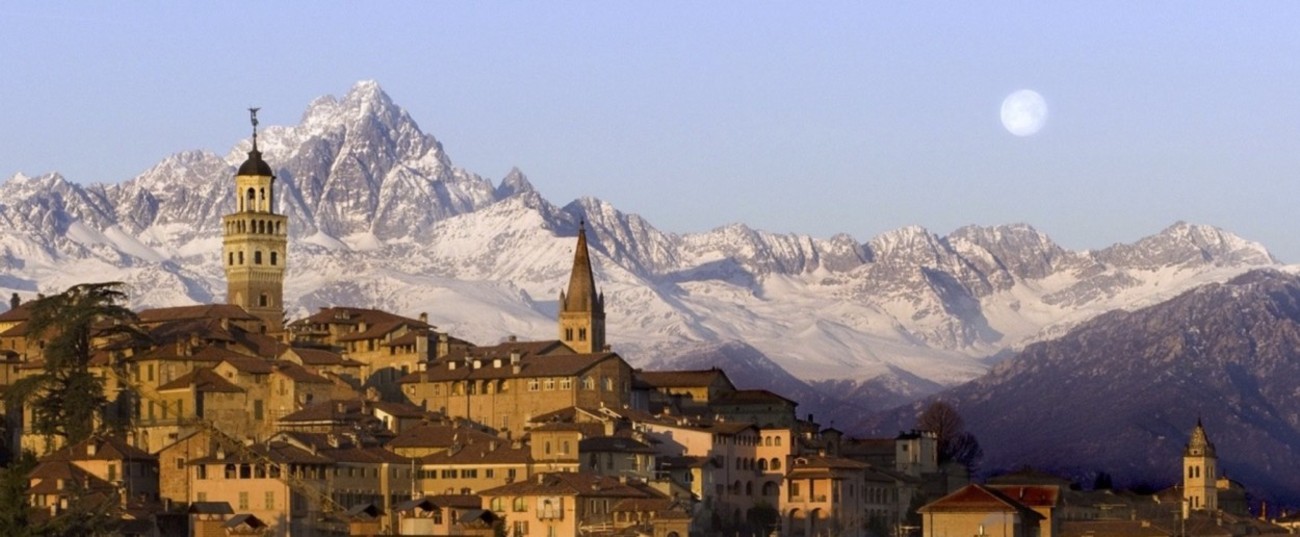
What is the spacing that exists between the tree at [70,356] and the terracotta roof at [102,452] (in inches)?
170

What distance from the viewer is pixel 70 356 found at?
446 feet

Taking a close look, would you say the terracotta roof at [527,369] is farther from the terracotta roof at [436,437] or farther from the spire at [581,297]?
the spire at [581,297]

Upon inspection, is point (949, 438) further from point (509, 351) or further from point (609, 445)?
point (609, 445)

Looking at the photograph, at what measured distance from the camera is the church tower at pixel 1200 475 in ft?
527

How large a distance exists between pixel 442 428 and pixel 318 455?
10.4 m

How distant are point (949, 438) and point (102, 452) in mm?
66496

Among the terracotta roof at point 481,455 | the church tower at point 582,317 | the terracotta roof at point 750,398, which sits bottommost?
the terracotta roof at point 481,455

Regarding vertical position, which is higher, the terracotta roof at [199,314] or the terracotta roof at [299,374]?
the terracotta roof at [199,314]

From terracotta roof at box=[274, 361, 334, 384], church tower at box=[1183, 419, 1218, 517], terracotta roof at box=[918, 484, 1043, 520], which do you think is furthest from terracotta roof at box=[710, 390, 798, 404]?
terracotta roof at box=[918, 484, 1043, 520]

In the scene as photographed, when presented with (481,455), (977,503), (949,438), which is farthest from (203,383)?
(949,438)

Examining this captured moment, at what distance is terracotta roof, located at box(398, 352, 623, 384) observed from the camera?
139 metres

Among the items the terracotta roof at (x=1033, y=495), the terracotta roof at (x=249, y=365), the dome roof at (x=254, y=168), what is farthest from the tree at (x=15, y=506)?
the dome roof at (x=254, y=168)

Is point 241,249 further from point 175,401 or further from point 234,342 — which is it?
point 175,401

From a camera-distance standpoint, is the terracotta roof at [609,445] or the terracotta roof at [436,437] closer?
the terracotta roof at [609,445]
